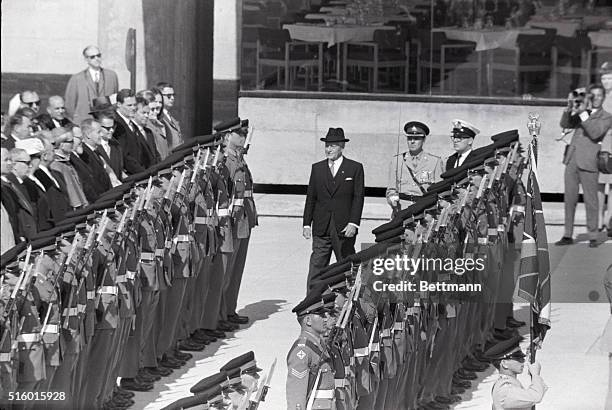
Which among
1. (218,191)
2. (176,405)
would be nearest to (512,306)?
(218,191)

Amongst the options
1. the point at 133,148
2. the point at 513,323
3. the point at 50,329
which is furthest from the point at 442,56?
the point at 50,329

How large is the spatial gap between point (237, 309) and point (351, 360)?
5.42m

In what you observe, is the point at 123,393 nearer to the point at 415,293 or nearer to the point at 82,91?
the point at 415,293

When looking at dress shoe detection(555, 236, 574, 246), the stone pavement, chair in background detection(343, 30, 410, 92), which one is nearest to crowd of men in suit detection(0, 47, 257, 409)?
the stone pavement

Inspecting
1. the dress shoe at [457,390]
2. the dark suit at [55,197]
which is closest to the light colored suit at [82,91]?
the dark suit at [55,197]

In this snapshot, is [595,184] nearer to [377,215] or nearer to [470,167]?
[377,215]

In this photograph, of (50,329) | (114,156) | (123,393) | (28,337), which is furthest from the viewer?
(114,156)

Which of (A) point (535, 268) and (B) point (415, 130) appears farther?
(B) point (415, 130)

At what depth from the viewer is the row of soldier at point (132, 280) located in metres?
11.9

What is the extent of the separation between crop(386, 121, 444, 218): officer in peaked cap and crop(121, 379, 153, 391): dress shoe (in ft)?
9.63

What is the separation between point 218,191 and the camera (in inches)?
621

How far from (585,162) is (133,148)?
5.67 m

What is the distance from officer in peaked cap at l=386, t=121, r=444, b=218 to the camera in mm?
15891

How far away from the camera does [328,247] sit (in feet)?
53.4
